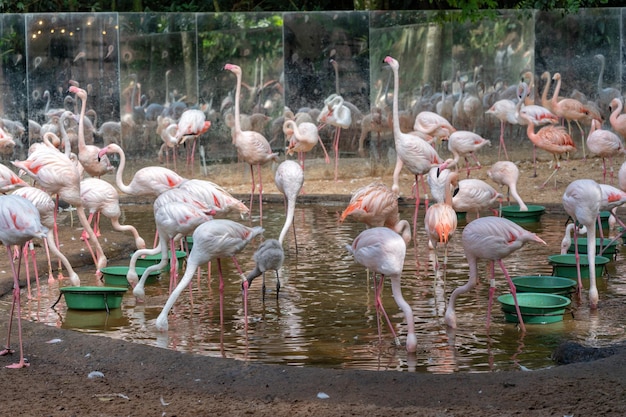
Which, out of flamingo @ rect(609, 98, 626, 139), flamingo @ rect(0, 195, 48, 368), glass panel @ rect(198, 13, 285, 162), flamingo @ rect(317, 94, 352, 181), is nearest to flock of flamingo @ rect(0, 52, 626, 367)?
flamingo @ rect(0, 195, 48, 368)

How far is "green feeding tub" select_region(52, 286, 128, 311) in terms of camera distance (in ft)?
21.4

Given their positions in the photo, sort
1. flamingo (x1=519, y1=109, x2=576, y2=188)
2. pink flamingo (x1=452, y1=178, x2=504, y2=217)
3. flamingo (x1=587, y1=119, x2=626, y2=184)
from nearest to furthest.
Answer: pink flamingo (x1=452, y1=178, x2=504, y2=217), flamingo (x1=587, y1=119, x2=626, y2=184), flamingo (x1=519, y1=109, x2=576, y2=188)

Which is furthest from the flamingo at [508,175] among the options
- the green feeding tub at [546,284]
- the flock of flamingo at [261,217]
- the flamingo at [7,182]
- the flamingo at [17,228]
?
the flamingo at [17,228]

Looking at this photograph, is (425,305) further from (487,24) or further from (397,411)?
(487,24)

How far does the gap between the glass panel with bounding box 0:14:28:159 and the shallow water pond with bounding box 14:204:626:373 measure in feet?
16.5

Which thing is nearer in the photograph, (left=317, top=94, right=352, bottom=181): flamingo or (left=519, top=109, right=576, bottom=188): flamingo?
(left=519, top=109, right=576, bottom=188): flamingo

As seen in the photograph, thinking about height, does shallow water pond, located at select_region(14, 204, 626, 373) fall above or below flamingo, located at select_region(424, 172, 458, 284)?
below

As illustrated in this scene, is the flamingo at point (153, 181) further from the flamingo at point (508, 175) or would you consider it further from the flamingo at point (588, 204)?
the flamingo at point (508, 175)

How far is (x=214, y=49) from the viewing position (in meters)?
13.8

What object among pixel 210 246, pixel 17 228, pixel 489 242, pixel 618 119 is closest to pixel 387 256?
pixel 489 242

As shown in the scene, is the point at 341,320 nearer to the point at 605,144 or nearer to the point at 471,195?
the point at 471,195

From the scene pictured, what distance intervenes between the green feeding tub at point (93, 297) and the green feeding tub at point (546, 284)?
8.72 feet

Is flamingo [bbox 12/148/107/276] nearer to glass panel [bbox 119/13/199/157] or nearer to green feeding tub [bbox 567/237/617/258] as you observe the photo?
green feeding tub [bbox 567/237/617/258]

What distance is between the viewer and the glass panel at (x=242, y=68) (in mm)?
13781
